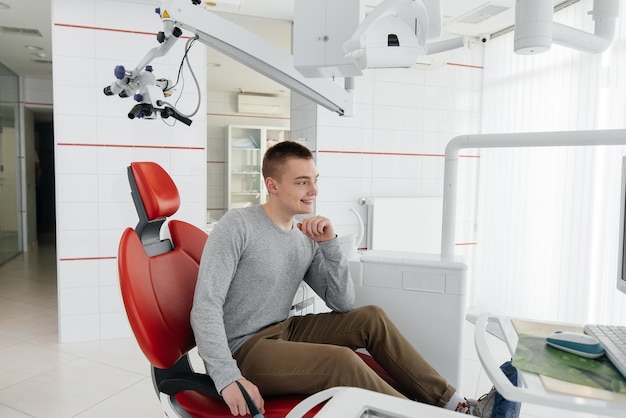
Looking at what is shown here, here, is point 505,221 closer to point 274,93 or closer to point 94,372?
point 94,372

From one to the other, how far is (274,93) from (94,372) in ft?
18.6

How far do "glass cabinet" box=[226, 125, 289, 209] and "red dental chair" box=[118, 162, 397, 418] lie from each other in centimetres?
557

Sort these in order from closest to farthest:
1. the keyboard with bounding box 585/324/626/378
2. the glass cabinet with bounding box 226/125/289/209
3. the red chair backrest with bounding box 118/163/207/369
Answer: the keyboard with bounding box 585/324/626/378
the red chair backrest with bounding box 118/163/207/369
the glass cabinet with bounding box 226/125/289/209

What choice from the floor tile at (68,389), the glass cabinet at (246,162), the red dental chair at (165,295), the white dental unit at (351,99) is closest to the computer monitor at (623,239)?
the white dental unit at (351,99)

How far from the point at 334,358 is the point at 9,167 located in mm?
6340

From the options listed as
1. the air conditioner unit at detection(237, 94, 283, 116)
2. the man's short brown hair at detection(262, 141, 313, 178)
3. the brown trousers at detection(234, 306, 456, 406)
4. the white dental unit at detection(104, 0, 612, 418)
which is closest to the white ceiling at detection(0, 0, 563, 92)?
the white dental unit at detection(104, 0, 612, 418)

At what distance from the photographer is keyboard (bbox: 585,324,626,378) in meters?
0.91

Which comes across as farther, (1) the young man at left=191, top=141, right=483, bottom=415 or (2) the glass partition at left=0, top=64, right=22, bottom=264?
(2) the glass partition at left=0, top=64, right=22, bottom=264

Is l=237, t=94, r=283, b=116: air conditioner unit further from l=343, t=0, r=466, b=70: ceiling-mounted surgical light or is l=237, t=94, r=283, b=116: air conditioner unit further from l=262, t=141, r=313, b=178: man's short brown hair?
l=343, t=0, r=466, b=70: ceiling-mounted surgical light

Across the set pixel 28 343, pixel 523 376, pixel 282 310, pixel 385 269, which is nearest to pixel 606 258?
pixel 385 269

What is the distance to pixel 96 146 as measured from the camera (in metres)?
3.22

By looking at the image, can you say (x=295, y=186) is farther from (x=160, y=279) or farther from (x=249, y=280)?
(x=160, y=279)

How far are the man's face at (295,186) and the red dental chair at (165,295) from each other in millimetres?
348

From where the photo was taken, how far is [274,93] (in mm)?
7691
